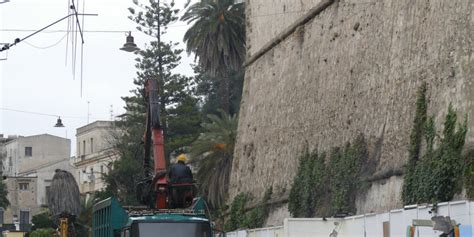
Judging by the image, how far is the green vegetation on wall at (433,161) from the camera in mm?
20141

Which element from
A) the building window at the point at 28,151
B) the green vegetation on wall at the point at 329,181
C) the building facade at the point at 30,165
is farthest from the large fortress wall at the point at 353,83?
the building window at the point at 28,151

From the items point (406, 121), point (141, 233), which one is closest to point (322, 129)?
point (406, 121)

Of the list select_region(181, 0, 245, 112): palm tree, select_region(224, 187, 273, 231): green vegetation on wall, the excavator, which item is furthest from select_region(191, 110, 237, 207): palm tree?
the excavator

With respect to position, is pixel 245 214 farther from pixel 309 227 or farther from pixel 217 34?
pixel 217 34

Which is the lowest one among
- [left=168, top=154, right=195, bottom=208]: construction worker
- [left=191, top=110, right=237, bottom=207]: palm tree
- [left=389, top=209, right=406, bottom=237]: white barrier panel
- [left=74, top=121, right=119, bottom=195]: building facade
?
[left=389, top=209, right=406, bottom=237]: white barrier panel

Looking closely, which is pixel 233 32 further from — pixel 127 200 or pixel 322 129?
pixel 322 129

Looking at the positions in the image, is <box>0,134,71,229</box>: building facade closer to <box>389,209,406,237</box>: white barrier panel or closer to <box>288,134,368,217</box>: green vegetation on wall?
<box>288,134,368,217</box>: green vegetation on wall

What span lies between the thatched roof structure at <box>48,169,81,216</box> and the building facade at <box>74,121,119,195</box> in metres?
54.3

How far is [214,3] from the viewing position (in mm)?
56000

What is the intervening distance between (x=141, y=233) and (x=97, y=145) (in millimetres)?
69787

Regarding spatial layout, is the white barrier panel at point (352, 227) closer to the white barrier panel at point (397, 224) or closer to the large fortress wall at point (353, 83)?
the white barrier panel at point (397, 224)

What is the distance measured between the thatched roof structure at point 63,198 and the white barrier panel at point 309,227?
6119 mm

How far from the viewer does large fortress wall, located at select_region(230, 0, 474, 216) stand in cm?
2186

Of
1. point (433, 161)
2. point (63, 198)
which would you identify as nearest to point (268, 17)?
point (63, 198)
